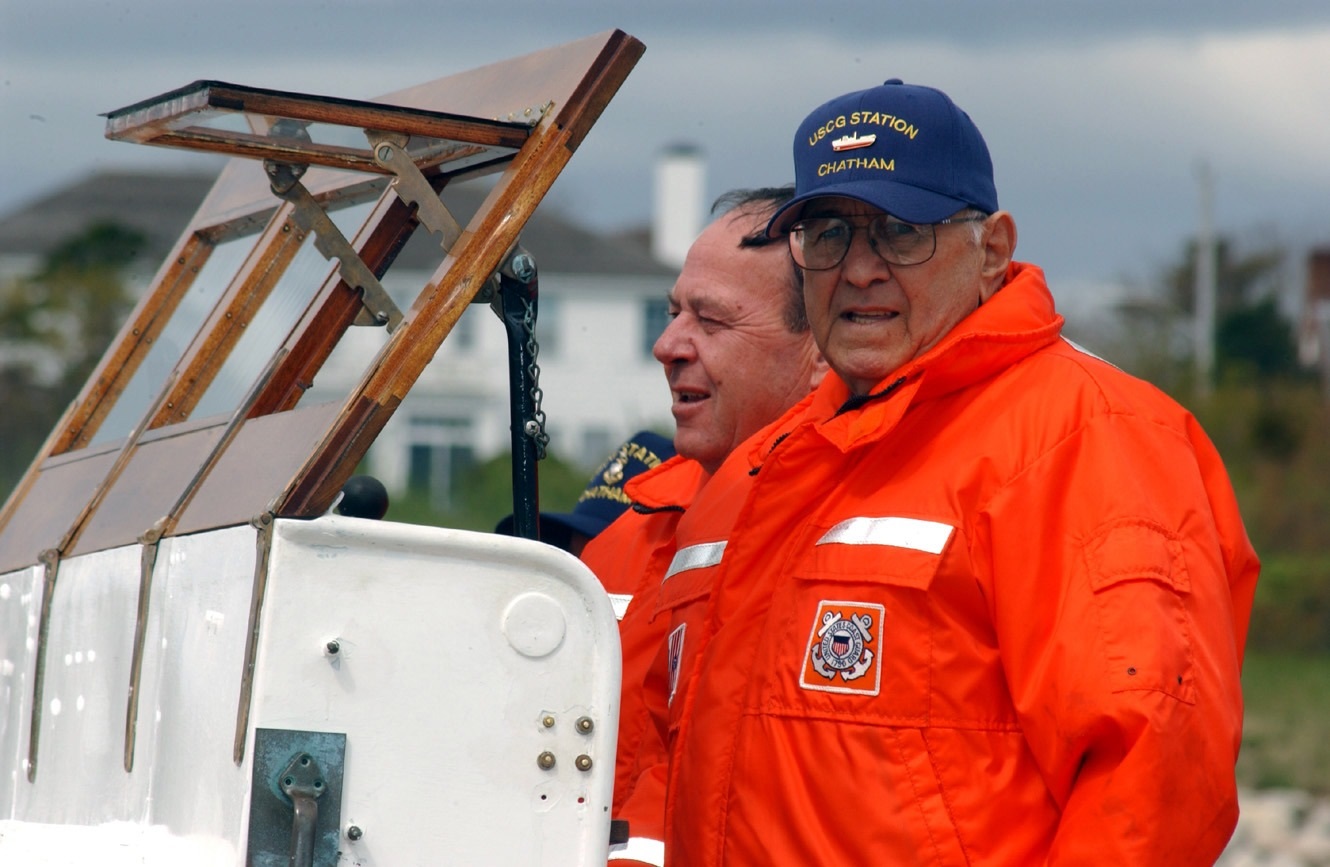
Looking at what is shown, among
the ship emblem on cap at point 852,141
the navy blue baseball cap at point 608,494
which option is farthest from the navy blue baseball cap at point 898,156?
the navy blue baseball cap at point 608,494

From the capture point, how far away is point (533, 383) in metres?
2.67

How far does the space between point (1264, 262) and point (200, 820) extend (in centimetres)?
4650

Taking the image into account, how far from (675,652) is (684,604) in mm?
99

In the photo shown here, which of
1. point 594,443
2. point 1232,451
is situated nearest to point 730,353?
point 1232,451

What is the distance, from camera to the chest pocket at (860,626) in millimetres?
Result: 2332

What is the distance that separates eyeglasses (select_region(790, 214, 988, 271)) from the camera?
2.58 metres

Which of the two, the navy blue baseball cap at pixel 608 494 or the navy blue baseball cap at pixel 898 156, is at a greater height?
the navy blue baseball cap at pixel 898 156

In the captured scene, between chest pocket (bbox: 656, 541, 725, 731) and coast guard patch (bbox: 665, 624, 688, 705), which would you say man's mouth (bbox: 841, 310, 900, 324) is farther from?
coast guard patch (bbox: 665, 624, 688, 705)

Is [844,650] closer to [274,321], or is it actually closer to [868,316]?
[868,316]

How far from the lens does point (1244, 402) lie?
2586cm

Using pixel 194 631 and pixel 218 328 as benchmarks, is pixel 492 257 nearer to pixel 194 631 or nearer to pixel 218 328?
pixel 194 631

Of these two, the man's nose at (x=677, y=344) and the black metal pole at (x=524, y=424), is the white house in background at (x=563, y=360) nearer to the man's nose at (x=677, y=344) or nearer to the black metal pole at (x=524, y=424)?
the man's nose at (x=677, y=344)

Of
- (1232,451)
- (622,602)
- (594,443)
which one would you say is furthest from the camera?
(594,443)

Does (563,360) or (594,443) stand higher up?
(563,360)
